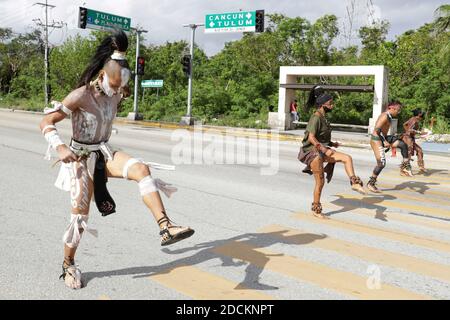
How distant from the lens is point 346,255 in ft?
15.6

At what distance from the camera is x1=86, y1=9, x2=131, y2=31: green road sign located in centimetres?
2709

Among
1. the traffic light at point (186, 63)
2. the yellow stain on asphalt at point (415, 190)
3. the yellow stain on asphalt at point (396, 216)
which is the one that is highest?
the traffic light at point (186, 63)

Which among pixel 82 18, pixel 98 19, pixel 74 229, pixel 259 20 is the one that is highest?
pixel 98 19

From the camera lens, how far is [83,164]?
374 cm

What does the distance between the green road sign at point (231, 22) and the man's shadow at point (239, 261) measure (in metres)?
19.3

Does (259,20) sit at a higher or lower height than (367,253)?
higher

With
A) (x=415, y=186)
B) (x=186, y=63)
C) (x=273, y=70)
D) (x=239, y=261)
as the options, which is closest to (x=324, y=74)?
(x=186, y=63)

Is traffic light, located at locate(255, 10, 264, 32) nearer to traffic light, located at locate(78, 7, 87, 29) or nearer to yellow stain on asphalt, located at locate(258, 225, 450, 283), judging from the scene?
traffic light, located at locate(78, 7, 87, 29)

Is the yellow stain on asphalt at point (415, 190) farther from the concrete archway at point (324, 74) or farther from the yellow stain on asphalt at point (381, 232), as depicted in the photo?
the concrete archway at point (324, 74)

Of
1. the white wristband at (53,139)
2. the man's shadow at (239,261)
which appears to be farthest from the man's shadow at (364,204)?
the white wristband at (53,139)

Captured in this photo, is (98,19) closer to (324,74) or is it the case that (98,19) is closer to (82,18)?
(82,18)

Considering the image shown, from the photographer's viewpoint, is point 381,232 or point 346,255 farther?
point 381,232

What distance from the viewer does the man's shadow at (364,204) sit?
6797 mm

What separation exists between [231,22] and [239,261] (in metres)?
21.4
